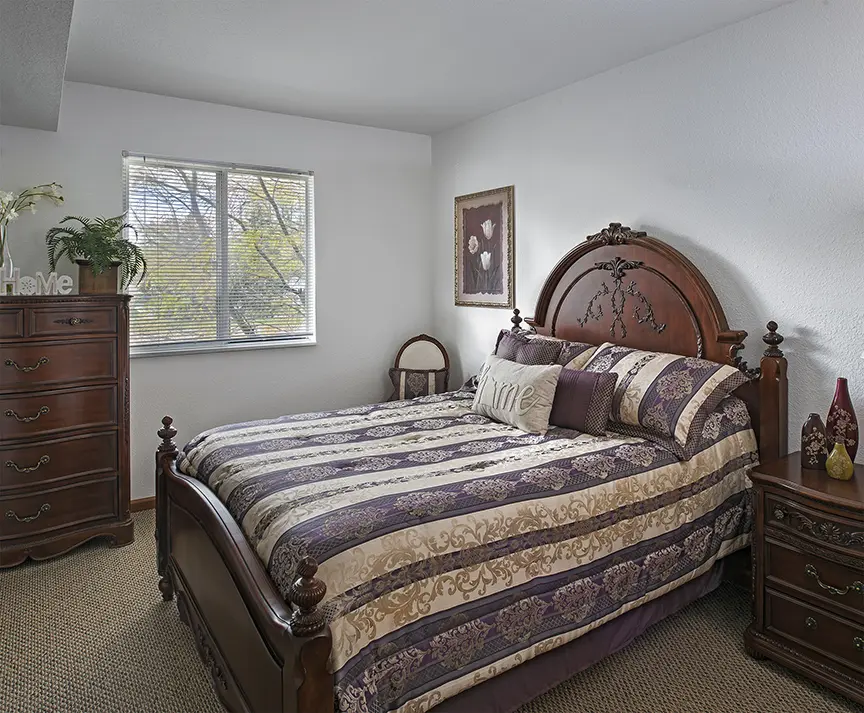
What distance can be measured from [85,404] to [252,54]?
202 cm

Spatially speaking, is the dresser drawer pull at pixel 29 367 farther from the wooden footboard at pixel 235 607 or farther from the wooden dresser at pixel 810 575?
the wooden dresser at pixel 810 575

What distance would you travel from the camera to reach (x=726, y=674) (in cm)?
228

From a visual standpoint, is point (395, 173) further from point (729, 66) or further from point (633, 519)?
point (633, 519)

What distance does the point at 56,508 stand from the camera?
3.26 m

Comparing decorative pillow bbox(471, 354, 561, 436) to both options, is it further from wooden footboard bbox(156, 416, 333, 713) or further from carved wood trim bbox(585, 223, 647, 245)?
wooden footboard bbox(156, 416, 333, 713)

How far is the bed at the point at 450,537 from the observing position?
1683mm

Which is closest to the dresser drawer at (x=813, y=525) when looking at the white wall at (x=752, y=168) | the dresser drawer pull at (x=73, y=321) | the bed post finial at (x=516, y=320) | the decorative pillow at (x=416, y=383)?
the white wall at (x=752, y=168)

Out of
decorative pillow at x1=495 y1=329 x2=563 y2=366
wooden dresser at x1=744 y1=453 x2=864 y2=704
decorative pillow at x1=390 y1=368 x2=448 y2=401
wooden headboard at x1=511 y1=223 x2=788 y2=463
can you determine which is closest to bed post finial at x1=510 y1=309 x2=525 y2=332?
wooden headboard at x1=511 y1=223 x2=788 y2=463

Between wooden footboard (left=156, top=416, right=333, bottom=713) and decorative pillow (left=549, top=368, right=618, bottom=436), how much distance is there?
1548 millimetres

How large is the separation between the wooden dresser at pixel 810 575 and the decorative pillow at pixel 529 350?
1.23 metres

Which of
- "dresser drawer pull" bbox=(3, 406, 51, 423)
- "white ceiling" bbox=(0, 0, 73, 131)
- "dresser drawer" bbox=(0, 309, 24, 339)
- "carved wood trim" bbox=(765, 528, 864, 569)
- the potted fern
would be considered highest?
"white ceiling" bbox=(0, 0, 73, 131)

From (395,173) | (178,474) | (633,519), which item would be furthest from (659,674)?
(395,173)

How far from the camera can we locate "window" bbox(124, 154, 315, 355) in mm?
3955

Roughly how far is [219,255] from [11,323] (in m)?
1.39
